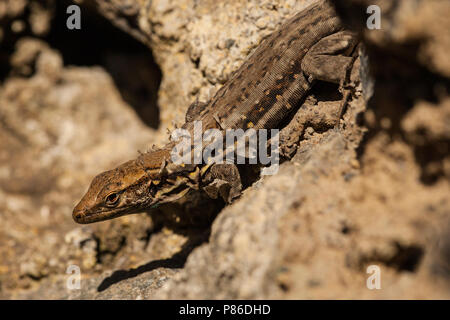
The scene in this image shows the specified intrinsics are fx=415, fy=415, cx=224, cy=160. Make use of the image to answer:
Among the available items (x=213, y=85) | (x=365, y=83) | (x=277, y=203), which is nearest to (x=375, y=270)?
(x=277, y=203)

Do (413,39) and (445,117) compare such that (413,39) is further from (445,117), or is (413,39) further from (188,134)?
(188,134)

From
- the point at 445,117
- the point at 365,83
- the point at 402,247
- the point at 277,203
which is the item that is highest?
the point at 365,83

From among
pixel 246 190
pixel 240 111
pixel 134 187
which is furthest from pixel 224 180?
pixel 134 187

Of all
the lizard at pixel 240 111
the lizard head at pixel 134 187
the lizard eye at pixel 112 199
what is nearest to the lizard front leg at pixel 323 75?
the lizard at pixel 240 111

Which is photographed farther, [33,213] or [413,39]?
[33,213]

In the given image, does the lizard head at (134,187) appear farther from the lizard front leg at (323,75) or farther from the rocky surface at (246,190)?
the lizard front leg at (323,75)

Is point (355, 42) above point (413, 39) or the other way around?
above

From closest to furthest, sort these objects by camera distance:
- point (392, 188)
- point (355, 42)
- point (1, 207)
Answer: point (392, 188)
point (355, 42)
point (1, 207)
